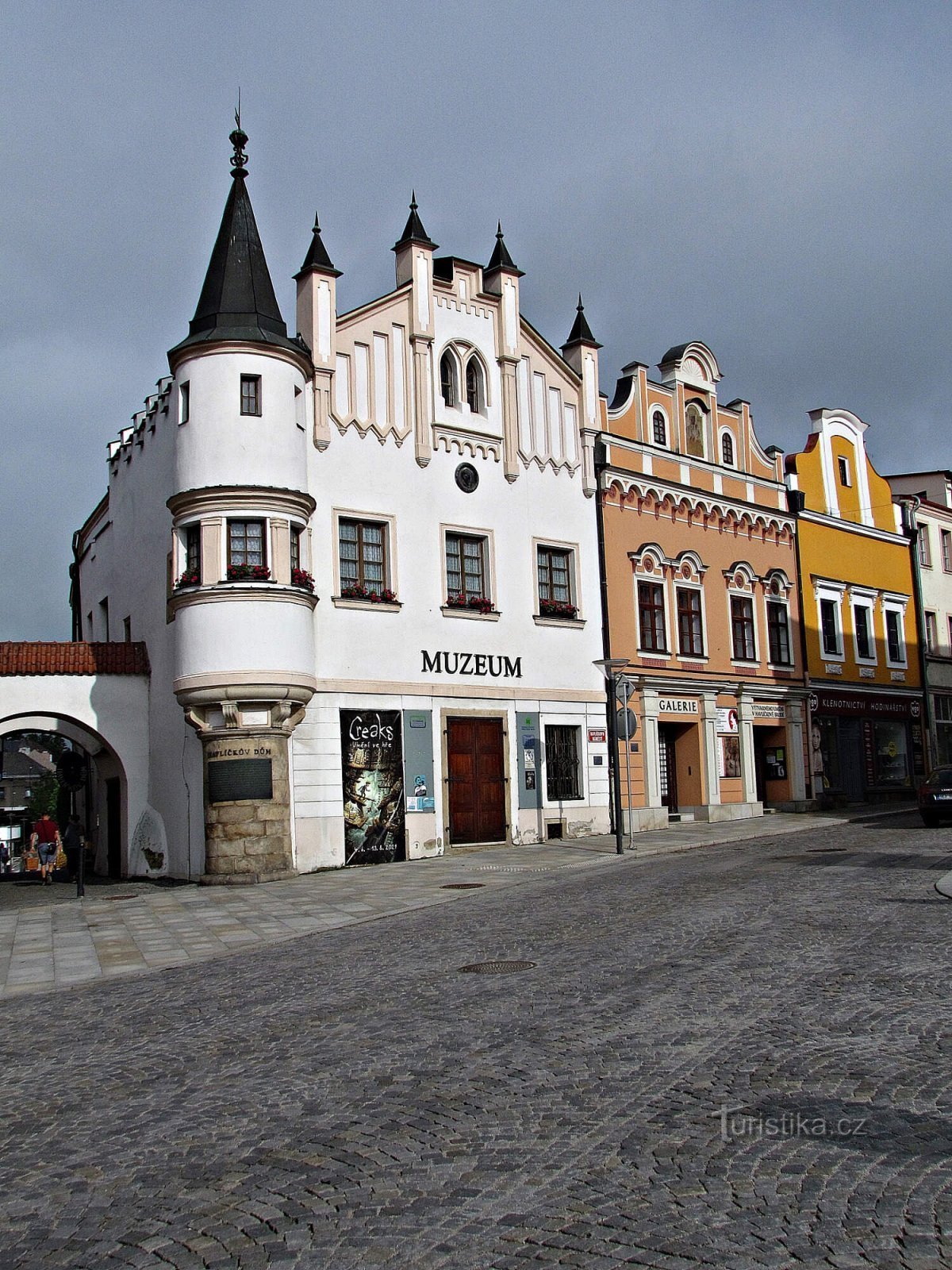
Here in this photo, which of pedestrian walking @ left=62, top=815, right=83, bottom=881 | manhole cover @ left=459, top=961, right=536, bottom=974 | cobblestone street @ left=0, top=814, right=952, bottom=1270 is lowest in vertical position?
cobblestone street @ left=0, top=814, right=952, bottom=1270

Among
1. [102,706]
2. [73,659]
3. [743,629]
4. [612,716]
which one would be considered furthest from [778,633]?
[73,659]

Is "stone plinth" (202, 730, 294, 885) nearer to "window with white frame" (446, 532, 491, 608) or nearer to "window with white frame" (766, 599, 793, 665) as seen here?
"window with white frame" (446, 532, 491, 608)

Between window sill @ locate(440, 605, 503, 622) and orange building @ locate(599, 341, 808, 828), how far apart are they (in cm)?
377

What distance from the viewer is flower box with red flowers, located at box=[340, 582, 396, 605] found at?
25.7 m

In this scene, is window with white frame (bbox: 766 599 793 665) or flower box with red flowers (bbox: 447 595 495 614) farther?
window with white frame (bbox: 766 599 793 665)

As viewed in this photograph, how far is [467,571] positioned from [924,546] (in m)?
23.7

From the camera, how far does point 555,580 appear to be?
30078 millimetres

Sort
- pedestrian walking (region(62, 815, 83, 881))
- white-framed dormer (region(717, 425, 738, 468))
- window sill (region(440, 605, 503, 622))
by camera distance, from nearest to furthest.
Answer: window sill (region(440, 605, 503, 622))
pedestrian walking (region(62, 815, 83, 881))
white-framed dormer (region(717, 425, 738, 468))

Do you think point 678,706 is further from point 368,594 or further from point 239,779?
point 239,779

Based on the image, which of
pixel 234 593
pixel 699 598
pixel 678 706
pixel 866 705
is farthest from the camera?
pixel 866 705

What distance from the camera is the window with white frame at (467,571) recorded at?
2781 centimetres

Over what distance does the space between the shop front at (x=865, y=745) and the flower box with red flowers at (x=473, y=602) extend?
1337cm

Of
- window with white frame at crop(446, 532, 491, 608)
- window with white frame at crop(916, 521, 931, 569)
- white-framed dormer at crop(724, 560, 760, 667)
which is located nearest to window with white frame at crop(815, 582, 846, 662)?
white-framed dormer at crop(724, 560, 760, 667)

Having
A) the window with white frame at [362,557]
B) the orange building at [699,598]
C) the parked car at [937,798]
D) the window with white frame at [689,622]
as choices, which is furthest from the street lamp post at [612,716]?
the parked car at [937,798]
